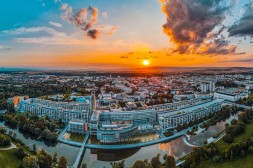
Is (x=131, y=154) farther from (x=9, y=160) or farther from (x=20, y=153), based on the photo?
(x=9, y=160)

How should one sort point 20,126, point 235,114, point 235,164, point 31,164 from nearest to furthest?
Result: point 31,164 → point 235,164 → point 20,126 → point 235,114

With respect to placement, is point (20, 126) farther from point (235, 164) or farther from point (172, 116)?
point (235, 164)

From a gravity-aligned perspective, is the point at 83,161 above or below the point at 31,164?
below

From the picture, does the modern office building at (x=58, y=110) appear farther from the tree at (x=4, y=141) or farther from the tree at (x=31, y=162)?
the tree at (x=31, y=162)

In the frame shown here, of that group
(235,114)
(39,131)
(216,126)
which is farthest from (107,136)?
(235,114)

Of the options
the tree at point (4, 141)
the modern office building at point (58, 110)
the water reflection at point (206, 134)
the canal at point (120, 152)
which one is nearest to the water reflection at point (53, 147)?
the canal at point (120, 152)

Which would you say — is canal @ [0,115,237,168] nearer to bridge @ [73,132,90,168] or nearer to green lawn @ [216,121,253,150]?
A: bridge @ [73,132,90,168]

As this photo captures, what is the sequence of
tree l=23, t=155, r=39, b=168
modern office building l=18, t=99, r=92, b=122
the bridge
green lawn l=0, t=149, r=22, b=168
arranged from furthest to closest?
modern office building l=18, t=99, r=92, b=122 < the bridge < green lawn l=0, t=149, r=22, b=168 < tree l=23, t=155, r=39, b=168

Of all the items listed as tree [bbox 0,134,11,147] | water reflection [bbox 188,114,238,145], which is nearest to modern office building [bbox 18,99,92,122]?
tree [bbox 0,134,11,147]

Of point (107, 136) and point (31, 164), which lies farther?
point (107, 136)
